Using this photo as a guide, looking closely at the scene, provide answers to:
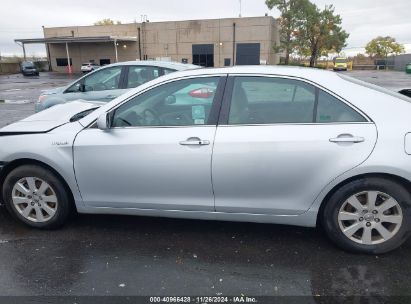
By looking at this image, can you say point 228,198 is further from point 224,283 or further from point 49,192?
point 49,192

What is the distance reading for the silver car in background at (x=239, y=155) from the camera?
3061 millimetres

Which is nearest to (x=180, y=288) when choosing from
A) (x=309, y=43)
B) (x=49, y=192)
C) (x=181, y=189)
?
(x=181, y=189)

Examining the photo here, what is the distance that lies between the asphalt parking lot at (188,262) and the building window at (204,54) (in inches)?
1777

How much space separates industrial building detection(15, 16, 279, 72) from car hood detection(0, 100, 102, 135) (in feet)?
131

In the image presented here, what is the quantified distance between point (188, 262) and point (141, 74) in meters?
4.83

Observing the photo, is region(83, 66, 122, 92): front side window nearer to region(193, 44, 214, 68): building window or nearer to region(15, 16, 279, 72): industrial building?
region(15, 16, 279, 72): industrial building

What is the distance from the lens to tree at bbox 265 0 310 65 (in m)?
46.2

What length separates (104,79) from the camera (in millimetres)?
7547

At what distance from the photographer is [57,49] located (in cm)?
5431

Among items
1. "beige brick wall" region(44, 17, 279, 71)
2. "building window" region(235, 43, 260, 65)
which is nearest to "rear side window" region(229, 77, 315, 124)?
"beige brick wall" region(44, 17, 279, 71)

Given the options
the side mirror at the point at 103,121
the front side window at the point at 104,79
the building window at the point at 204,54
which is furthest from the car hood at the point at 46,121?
the building window at the point at 204,54

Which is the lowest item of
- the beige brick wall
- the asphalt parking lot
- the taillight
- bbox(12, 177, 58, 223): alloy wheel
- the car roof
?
the asphalt parking lot

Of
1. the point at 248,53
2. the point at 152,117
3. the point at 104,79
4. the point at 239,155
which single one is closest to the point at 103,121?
the point at 152,117

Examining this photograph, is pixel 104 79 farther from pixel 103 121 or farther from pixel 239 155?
pixel 239 155
